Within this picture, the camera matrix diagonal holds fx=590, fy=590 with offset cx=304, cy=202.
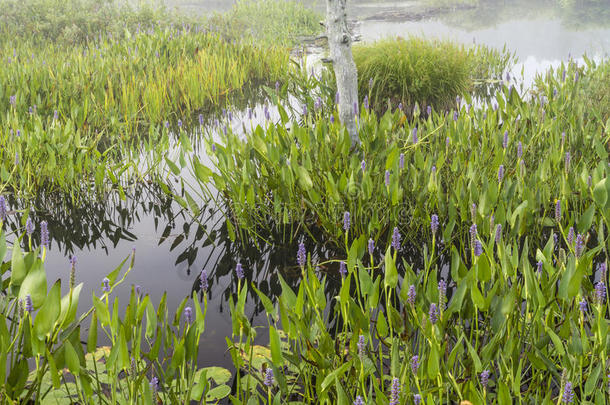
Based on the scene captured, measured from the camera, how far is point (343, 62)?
164 inches

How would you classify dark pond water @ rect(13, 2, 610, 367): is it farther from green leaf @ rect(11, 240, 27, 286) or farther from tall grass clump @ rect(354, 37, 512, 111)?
tall grass clump @ rect(354, 37, 512, 111)

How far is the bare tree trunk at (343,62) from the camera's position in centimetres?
400

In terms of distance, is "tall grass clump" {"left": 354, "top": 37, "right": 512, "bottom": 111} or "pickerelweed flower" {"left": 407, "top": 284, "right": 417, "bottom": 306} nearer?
"pickerelweed flower" {"left": 407, "top": 284, "right": 417, "bottom": 306}

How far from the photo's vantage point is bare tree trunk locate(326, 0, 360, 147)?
4004 mm

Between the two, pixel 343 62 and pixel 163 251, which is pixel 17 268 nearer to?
pixel 163 251

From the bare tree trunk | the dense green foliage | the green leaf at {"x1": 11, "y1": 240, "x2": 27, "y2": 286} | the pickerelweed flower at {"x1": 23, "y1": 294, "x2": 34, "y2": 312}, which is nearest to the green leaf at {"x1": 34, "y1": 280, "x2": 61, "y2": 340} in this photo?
the pickerelweed flower at {"x1": 23, "y1": 294, "x2": 34, "y2": 312}

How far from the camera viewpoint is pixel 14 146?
3.90 meters

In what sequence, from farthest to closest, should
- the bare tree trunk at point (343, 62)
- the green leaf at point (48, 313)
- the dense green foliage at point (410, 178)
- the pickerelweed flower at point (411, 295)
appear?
the bare tree trunk at point (343, 62)
the dense green foliage at point (410, 178)
the pickerelweed flower at point (411, 295)
the green leaf at point (48, 313)

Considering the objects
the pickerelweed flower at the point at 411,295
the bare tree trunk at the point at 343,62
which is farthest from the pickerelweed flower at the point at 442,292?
the bare tree trunk at the point at 343,62

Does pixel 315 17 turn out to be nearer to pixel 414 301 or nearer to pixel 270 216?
pixel 270 216

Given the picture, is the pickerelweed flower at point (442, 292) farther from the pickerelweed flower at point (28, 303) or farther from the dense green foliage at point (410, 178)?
the pickerelweed flower at point (28, 303)

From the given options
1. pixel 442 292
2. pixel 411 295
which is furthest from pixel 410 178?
pixel 442 292

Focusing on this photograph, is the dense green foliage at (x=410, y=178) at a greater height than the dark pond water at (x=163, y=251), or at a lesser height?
greater

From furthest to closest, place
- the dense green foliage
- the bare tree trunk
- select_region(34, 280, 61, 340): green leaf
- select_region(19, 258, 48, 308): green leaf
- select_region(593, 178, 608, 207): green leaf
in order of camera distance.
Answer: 1. the bare tree trunk
2. the dense green foliage
3. select_region(593, 178, 608, 207): green leaf
4. select_region(19, 258, 48, 308): green leaf
5. select_region(34, 280, 61, 340): green leaf
